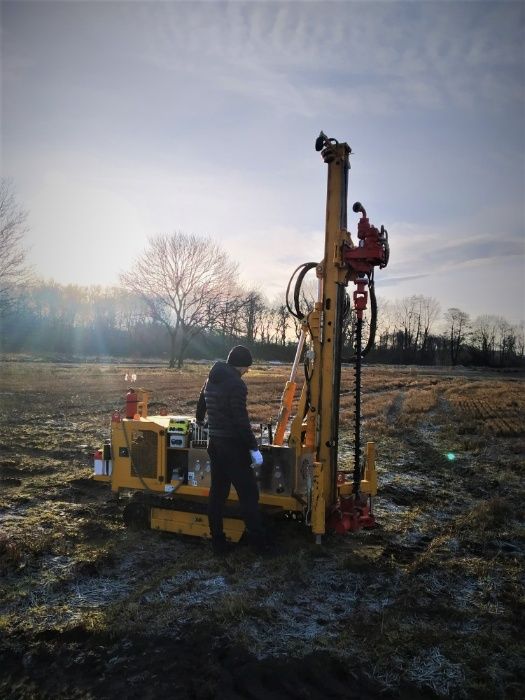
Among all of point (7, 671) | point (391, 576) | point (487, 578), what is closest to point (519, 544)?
point (487, 578)

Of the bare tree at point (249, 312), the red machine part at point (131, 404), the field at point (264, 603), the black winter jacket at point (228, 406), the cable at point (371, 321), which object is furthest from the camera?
the bare tree at point (249, 312)

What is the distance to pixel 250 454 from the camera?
5.87 m

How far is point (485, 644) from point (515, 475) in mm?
6538

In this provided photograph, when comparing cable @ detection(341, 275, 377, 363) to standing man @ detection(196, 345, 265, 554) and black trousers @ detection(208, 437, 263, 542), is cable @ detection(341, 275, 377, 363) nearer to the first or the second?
standing man @ detection(196, 345, 265, 554)

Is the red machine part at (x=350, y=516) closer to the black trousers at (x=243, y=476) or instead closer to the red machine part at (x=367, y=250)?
the black trousers at (x=243, y=476)

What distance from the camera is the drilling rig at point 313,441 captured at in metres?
6.20

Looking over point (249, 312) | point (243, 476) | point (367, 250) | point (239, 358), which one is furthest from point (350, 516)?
point (249, 312)

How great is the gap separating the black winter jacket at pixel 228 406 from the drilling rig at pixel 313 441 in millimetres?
639

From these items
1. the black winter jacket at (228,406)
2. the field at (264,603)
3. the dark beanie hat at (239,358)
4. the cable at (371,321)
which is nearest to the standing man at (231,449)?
the black winter jacket at (228,406)

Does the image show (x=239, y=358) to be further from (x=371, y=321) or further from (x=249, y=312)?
(x=249, y=312)

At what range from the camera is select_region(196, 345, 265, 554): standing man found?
5.82 metres

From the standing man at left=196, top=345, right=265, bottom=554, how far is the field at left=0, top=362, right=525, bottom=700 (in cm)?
31

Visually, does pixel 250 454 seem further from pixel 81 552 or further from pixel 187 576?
pixel 81 552

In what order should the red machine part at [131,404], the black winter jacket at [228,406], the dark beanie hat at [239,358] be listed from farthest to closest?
the red machine part at [131,404], the dark beanie hat at [239,358], the black winter jacket at [228,406]
